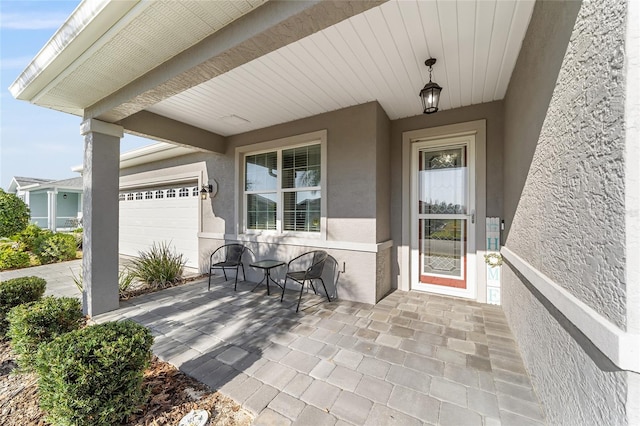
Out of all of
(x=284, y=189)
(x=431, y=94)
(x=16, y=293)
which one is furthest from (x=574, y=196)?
(x=16, y=293)

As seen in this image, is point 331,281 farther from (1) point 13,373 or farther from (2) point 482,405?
(1) point 13,373

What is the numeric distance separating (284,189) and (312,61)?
2304 millimetres

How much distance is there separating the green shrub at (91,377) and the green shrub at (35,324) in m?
0.86

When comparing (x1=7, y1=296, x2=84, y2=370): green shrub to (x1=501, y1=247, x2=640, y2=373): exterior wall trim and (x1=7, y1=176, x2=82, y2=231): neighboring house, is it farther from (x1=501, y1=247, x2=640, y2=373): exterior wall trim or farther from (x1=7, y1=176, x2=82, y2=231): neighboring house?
(x1=7, y1=176, x2=82, y2=231): neighboring house

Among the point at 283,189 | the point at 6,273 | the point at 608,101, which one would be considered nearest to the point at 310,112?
the point at 283,189

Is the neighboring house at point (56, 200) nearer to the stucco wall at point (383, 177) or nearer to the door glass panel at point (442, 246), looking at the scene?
the stucco wall at point (383, 177)

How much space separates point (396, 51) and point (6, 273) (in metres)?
9.34

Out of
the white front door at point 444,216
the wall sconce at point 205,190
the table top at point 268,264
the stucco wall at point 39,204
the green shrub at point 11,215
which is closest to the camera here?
the white front door at point 444,216

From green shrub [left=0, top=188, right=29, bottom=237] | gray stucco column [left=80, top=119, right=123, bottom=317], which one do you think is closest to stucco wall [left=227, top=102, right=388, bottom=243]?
gray stucco column [left=80, top=119, right=123, bottom=317]

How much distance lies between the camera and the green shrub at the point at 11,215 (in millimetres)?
5117

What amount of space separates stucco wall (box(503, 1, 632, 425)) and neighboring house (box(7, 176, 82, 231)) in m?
16.4

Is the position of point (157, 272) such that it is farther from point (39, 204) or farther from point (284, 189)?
point (39, 204)

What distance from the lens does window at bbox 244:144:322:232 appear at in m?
4.18

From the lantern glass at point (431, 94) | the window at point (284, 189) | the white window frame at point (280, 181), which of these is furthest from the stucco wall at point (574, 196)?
the window at point (284, 189)
